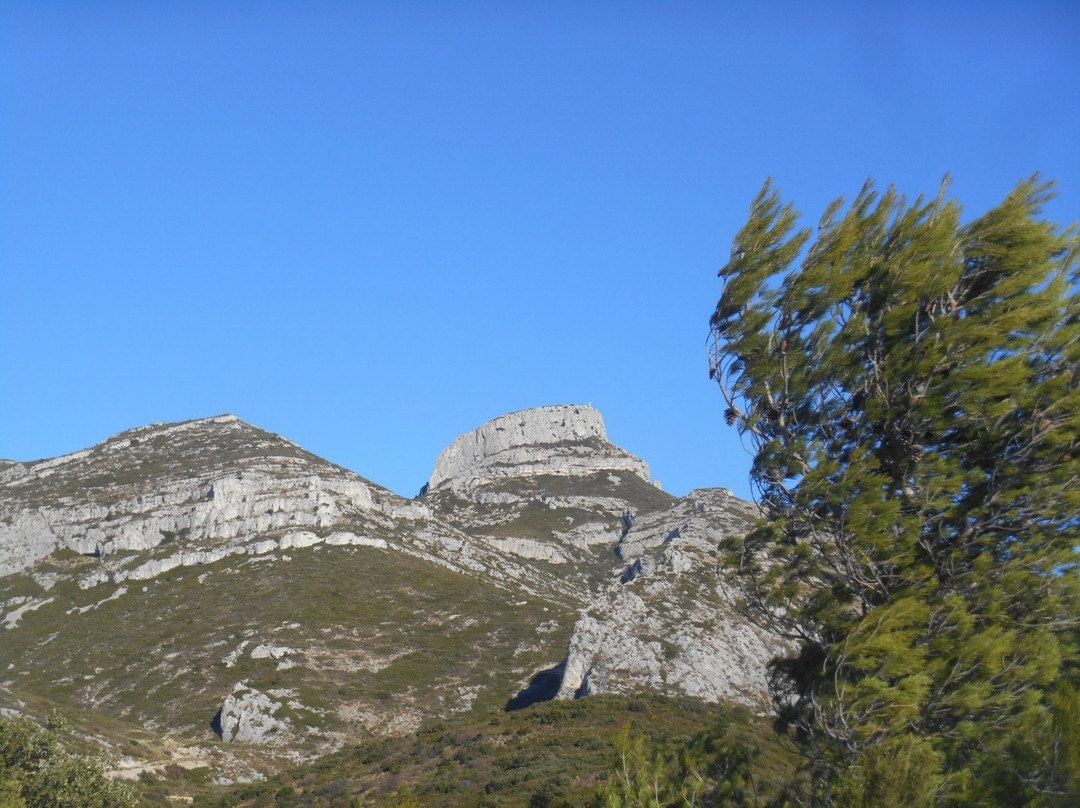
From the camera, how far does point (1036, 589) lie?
41.9 ft

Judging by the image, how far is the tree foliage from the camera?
1221 cm

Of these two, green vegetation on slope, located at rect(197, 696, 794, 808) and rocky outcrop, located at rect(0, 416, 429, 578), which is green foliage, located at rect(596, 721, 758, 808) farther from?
rocky outcrop, located at rect(0, 416, 429, 578)

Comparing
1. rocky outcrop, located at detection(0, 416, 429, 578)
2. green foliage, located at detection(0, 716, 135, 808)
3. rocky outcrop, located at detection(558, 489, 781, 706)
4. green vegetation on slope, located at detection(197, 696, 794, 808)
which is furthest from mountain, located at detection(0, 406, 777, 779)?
green foliage, located at detection(0, 716, 135, 808)

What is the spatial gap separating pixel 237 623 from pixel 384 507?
149 ft

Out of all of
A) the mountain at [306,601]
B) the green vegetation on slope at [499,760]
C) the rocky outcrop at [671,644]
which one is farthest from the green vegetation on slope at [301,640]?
the green vegetation on slope at [499,760]

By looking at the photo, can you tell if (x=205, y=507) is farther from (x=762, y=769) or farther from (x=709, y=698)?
(x=762, y=769)

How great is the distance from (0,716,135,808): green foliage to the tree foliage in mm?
19616

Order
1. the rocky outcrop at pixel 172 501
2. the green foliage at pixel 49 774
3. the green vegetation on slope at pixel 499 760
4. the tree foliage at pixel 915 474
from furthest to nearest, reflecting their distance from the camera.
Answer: the rocky outcrop at pixel 172 501 < the green vegetation on slope at pixel 499 760 < the green foliage at pixel 49 774 < the tree foliage at pixel 915 474

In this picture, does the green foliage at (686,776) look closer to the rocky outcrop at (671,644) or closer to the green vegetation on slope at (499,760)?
the green vegetation on slope at (499,760)

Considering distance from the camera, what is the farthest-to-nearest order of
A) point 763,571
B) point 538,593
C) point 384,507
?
point 384,507, point 538,593, point 763,571

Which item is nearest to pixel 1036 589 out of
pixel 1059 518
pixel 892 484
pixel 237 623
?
pixel 1059 518

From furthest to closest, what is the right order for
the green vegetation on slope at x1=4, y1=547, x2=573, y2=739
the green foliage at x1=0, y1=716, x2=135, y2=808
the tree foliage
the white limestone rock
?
the green vegetation on slope at x1=4, y1=547, x2=573, y2=739 < the white limestone rock < the green foliage at x1=0, y1=716, x2=135, y2=808 < the tree foliage

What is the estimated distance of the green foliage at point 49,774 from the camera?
23031 millimetres

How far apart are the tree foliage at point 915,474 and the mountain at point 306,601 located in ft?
93.9
